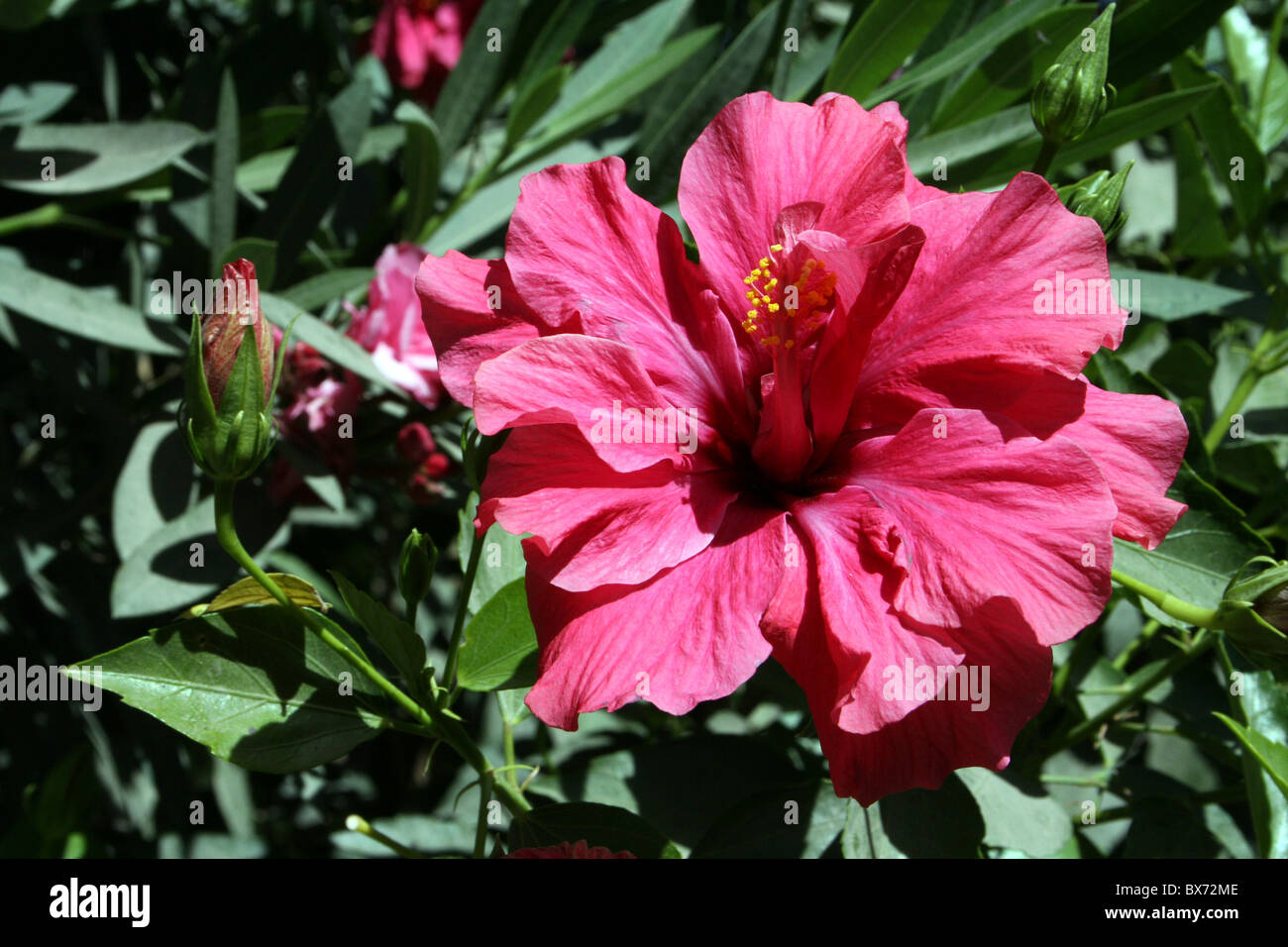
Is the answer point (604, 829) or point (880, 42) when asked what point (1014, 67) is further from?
point (604, 829)

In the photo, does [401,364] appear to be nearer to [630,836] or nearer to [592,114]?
[592,114]

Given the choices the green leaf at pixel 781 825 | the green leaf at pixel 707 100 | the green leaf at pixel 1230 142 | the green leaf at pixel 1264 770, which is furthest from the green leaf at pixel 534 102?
the green leaf at pixel 1264 770

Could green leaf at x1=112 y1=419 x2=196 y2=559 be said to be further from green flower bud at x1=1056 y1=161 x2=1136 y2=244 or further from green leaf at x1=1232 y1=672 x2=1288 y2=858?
green leaf at x1=1232 y1=672 x2=1288 y2=858

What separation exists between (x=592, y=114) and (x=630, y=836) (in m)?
1.22

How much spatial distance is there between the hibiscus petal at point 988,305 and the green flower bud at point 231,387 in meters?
0.59

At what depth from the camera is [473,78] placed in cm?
187

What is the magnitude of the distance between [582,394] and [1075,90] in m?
0.65

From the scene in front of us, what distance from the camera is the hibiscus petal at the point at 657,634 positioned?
2.93 ft

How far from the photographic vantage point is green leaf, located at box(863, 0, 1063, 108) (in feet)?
4.72

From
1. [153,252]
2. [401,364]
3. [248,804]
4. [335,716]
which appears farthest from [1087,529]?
[248,804]

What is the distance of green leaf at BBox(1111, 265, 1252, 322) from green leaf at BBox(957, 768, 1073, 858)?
725 mm

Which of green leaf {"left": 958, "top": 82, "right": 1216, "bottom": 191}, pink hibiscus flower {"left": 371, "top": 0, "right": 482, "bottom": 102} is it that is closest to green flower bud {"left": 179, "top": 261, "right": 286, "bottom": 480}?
green leaf {"left": 958, "top": 82, "right": 1216, "bottom": 191}

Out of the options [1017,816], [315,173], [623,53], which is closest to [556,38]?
[623,53]

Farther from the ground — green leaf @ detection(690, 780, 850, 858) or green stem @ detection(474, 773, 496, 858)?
green stem @ detection(474, 773, 496, 858)
